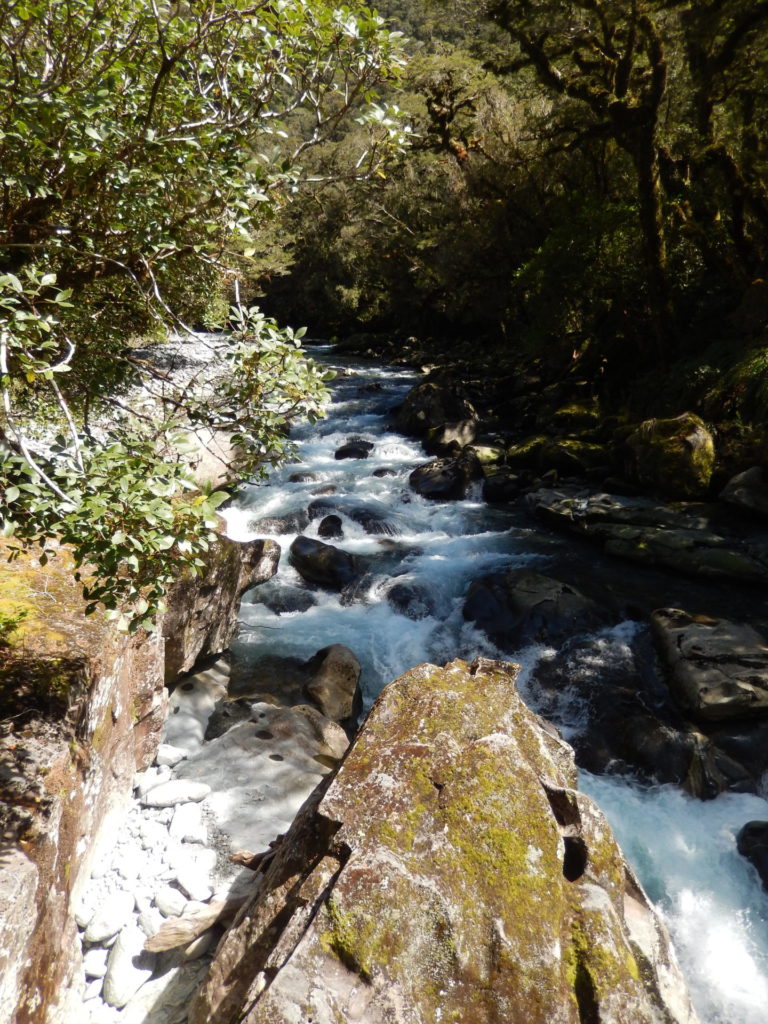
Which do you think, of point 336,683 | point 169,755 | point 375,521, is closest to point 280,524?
point 375,521

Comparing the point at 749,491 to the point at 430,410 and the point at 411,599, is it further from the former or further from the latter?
the point at 430,410

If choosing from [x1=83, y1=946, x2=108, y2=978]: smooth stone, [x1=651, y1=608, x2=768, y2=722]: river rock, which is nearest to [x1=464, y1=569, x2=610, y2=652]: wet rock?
[x1=651, y1=608, x2=768, y2=722]: river rock

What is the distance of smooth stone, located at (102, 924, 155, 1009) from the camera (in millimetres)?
4062

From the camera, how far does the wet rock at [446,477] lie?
1536 cm

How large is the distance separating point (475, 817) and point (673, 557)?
9.01 meters

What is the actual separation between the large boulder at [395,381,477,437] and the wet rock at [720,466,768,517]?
8960 mm

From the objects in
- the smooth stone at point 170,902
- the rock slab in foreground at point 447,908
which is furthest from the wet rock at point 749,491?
the smooth stone at point 170,902

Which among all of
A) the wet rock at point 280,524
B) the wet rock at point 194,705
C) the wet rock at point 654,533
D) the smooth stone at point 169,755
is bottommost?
the wet rock at point 654,533

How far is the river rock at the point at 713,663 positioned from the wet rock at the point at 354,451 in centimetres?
1101

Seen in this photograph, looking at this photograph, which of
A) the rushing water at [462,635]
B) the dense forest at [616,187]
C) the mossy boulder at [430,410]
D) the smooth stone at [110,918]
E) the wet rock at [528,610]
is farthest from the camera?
the mossy boulder at [430,410]

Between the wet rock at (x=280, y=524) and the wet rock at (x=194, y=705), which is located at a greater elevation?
the wet rock at (x=280, y=524)

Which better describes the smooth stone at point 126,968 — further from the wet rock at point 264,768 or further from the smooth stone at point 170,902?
the wet rock at point 264,768

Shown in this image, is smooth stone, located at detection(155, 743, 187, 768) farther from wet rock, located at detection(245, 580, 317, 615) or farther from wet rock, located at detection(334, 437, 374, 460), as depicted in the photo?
wet rock, located at detection(334, 437, 374, 460)

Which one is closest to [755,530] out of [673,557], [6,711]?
[673,557]
